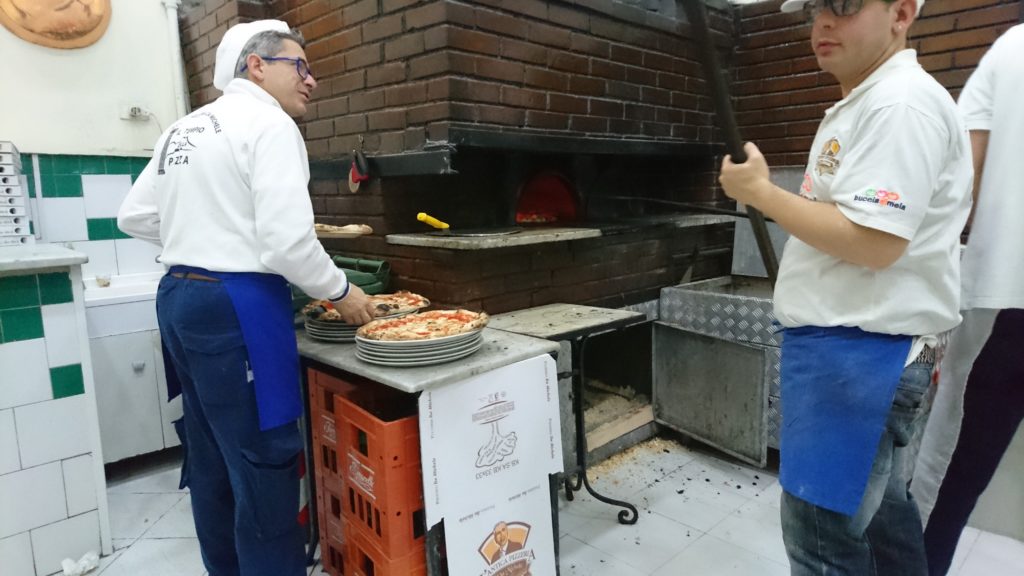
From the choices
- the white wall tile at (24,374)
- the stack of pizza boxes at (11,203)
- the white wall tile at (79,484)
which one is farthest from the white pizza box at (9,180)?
the white wall tile at (79,484)

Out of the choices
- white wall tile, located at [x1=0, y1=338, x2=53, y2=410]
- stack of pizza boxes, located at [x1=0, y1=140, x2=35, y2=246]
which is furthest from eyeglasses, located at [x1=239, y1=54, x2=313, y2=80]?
stack of pizza boxes, located at [x1=0, y1=140, x2=35, y2=246]

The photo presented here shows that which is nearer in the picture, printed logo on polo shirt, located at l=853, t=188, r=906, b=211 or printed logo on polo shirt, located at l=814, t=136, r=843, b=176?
printed logo on polo shirt, located at l=853, t=188, r=906, b=211

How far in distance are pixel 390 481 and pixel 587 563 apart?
0.91 m

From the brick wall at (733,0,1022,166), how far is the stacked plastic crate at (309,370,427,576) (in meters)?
2.66

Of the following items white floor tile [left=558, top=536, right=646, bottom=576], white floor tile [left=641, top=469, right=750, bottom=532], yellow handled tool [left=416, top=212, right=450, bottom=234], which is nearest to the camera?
white floor tile [left=558, top=536, right=646, bottom=576]

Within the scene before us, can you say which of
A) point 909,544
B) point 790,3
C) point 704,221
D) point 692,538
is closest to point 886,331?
point 909,544

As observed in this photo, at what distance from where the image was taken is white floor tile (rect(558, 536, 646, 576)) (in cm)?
211

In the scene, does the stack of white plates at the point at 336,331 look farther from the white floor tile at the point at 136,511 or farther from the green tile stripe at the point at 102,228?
the green tile stripe at the point at 102,228

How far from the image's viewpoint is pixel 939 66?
2.83 metres

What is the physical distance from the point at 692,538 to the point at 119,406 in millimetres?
2591

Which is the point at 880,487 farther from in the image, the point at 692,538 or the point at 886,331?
the point at 692,538

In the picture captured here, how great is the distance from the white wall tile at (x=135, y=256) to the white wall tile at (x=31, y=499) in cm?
135

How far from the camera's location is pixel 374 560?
1.79 meters

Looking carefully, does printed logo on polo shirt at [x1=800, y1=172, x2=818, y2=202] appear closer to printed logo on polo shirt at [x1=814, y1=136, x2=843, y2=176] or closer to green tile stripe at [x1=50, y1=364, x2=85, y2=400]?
printed logo on polo shirt at [x1=814, y1=136, x2=843, y2=176]
